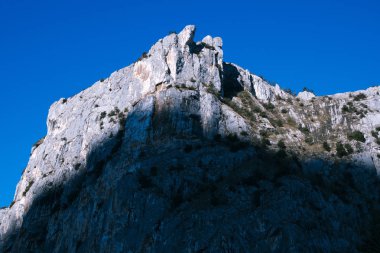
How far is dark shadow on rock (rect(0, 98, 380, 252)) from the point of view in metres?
62.0

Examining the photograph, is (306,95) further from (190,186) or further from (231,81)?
(190,186)

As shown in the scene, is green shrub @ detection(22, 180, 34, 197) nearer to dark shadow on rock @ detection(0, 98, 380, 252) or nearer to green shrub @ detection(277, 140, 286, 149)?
dark shadow on rock @ detection(0, 98, 380, 252)

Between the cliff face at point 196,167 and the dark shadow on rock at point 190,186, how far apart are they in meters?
0.16

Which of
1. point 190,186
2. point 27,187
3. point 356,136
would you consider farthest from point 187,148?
point 27,187

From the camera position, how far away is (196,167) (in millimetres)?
67000

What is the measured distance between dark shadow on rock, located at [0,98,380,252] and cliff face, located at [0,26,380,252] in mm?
157

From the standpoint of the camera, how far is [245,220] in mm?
59406

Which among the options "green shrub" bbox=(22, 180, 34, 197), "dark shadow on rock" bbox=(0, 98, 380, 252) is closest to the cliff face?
"dark shadow on rock" bbox=(0, 98, 380, 252)

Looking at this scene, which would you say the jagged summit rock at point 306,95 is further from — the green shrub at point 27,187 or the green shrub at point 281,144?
the green shrub at point 27,187

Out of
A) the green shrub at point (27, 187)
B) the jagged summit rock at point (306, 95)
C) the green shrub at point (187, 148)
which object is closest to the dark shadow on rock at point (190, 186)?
the green shrub at point (187, 148)

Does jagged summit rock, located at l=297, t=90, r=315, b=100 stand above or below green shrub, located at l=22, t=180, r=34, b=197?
above

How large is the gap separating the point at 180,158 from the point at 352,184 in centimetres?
2203

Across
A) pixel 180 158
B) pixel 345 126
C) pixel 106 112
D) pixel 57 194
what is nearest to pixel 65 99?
pixel 106 112

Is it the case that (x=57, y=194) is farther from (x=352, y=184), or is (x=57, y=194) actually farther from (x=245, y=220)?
(x=352, y=184)
